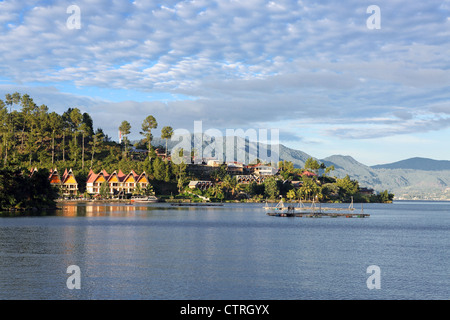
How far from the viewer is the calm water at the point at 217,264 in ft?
104

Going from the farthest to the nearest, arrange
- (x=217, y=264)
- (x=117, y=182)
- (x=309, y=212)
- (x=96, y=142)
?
(x=96, y=142) → (x=117, y=182) → (x=309, y=212) → (x=217, y=264)

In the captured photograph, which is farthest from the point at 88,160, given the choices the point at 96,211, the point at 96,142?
the point at 96,211

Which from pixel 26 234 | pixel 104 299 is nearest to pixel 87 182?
pixel 26 234

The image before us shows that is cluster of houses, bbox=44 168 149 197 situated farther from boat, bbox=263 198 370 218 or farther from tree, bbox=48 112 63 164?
boat, bbox=263 198 370 218

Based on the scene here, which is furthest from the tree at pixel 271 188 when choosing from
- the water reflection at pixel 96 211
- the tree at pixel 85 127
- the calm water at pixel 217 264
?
the calm water at pixel 217 264

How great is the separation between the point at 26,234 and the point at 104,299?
36.6 m

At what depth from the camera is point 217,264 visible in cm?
4156

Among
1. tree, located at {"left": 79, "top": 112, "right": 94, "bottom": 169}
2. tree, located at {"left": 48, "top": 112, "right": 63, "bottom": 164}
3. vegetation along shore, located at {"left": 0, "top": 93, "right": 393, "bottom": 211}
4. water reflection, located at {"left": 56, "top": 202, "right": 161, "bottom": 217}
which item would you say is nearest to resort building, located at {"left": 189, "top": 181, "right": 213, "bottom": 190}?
vegetation along shore, located at {"left": 0, "top": 93, "right": 393, "bottom": 211}

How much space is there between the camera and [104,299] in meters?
29.6

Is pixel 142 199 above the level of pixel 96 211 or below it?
above

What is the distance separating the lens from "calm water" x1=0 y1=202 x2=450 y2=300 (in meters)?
31.7

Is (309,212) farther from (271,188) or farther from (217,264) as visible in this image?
(217,264)

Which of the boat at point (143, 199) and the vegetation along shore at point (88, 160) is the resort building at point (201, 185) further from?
the boat at point (143, 199)
